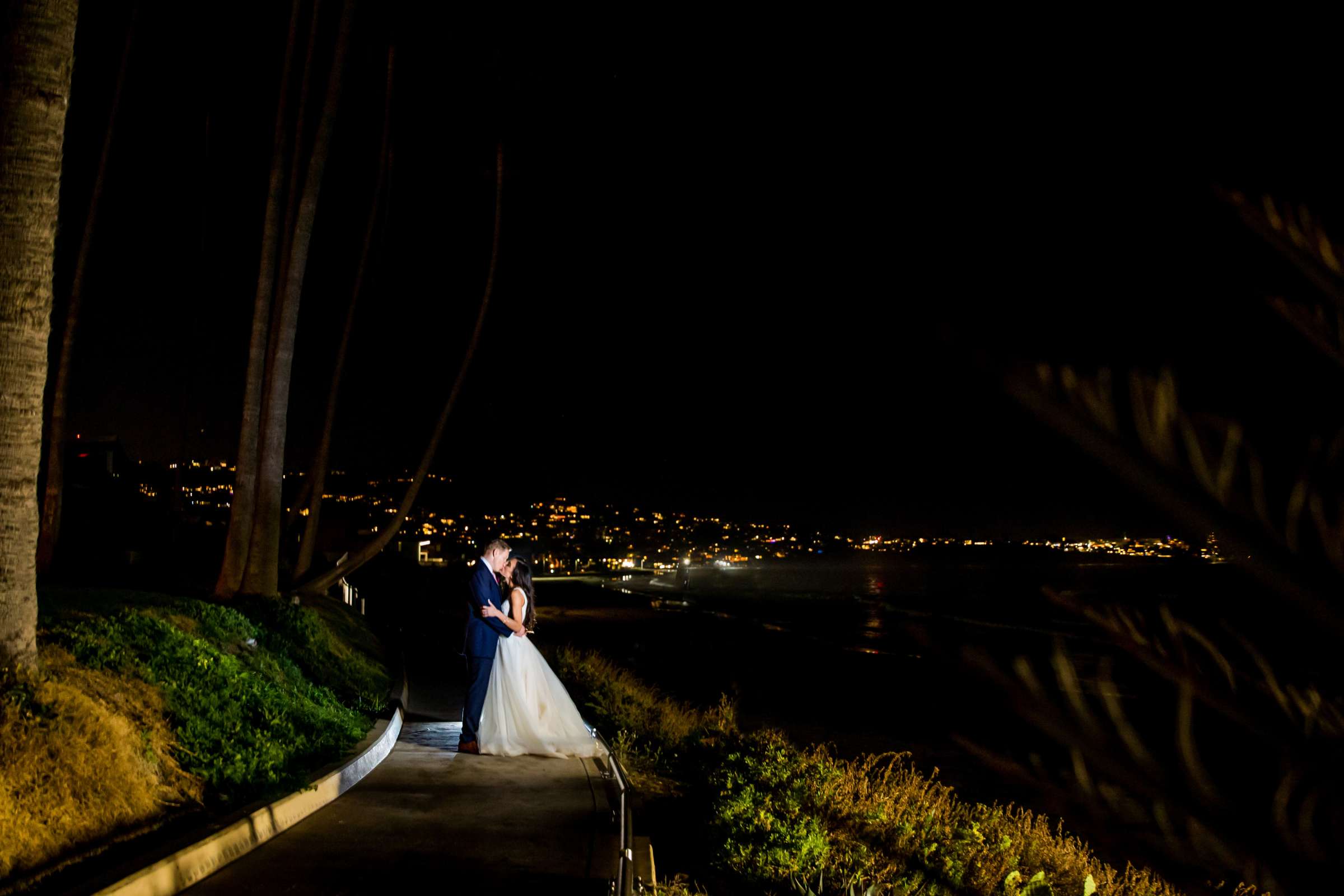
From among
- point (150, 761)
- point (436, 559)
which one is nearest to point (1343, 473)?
point (150, 761)

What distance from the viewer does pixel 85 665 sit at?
7719 mm

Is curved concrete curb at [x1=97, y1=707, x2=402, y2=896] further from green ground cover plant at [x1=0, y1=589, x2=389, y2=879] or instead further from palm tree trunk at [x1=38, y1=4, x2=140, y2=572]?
palm tree trunk at [x1=38, y1=4, x2=140, y2=572]

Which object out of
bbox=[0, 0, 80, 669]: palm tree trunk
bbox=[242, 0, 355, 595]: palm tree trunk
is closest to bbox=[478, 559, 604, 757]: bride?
bbox=[0, 0, 80, 669]: palm tree trunk

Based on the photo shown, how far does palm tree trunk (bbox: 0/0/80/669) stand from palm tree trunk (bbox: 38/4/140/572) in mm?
12759

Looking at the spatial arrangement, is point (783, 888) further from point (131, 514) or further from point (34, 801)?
point (131, 514)

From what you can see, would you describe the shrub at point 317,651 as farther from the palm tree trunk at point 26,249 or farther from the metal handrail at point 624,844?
the palm tree trunk at point 26,249

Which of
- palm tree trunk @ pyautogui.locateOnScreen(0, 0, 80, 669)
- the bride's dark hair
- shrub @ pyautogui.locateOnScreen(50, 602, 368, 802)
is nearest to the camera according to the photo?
palm tree trunk @ pyautogui.locateOnScreen(0, 0, 80, 669)

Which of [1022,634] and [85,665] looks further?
[1022,634]

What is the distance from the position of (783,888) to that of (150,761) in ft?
14.4

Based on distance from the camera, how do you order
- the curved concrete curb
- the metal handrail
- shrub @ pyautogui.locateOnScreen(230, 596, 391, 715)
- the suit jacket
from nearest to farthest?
the curved concrete curb, the metal handrail, the suit jacket, shrub @ pyautogui.locateOnScreen(230, 596, 391, 715)

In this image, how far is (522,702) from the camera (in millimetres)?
10250

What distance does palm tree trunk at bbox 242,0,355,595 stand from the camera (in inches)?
650

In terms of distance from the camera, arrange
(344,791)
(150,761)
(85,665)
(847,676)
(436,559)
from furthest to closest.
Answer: (436,559)
(847,676)
(344,791)
(85,665)
(150,761)

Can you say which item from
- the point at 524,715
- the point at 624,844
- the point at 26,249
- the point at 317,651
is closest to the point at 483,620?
the point at 524,715
